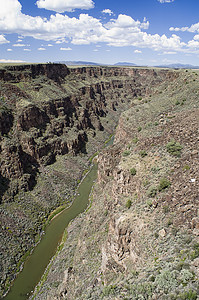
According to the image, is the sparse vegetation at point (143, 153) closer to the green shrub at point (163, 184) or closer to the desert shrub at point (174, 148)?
the desert shrub at point (174, 148)

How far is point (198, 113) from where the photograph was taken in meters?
41.3

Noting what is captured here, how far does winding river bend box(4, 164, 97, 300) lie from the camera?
43.5 metres

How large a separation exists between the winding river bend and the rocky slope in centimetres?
309

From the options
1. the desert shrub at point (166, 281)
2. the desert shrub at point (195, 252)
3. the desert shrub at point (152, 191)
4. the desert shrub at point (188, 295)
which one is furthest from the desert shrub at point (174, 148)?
the desert shrub at point (188, 295)

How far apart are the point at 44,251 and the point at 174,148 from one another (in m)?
42.5

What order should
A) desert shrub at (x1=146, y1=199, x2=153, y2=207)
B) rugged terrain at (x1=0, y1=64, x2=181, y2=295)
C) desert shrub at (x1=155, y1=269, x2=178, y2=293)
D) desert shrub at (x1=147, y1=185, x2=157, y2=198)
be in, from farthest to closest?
rugged terrain at (x1=0, y1=64, x2=181, y2=295), desert shrub at (x1=147, y1=185, x2=157, y2=198), desert shrub at (x1=146, y1=199, x2=153, y2=207), desert shrub at (x1=155, y1=269, x2=178, y2=293)

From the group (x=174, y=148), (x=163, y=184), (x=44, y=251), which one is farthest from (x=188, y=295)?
(x=44, y=251)

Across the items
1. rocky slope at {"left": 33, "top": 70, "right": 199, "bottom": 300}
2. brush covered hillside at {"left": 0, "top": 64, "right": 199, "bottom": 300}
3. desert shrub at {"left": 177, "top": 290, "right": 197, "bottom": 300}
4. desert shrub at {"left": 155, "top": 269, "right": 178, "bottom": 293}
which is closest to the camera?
desert shrub at {"left": 177, "top": 290, "right": 197, "bottom": 300}

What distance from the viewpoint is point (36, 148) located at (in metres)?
80.4

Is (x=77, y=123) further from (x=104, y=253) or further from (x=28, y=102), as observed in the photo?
(x=104, y=253)

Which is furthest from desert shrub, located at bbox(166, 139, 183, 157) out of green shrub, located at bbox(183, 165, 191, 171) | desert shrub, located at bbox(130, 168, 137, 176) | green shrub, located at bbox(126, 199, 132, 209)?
green shrub, located at bbox(126, 199, 132, 209)

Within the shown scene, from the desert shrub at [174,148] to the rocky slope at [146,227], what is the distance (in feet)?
0.55

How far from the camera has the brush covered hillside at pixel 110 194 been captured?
72.0 ft

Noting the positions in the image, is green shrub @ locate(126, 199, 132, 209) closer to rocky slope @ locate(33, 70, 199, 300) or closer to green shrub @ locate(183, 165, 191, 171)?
rocky slope @ locate(33, 70, 199, 300)
